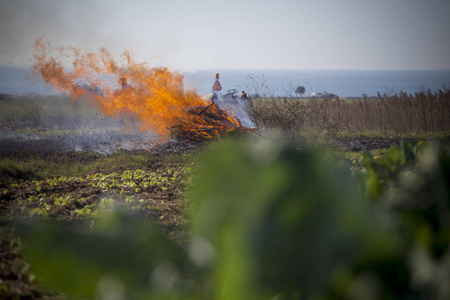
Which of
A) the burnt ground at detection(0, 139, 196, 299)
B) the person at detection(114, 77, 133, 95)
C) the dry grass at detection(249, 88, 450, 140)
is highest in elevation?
the person at detection(114, 77, 133, 95)

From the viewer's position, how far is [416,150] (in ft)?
2.98

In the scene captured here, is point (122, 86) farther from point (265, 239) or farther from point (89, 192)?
point (265, 239)

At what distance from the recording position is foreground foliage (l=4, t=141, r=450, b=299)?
0.30 meters

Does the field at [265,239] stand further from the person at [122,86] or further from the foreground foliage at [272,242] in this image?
the person at [122,86]

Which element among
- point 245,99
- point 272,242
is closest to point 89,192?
point 272,242

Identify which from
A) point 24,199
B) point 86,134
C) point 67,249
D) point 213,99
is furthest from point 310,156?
point 86,134

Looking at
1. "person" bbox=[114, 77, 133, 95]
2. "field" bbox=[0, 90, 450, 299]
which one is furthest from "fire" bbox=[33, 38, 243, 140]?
"field" bbox=[0, 90, 450, 299]

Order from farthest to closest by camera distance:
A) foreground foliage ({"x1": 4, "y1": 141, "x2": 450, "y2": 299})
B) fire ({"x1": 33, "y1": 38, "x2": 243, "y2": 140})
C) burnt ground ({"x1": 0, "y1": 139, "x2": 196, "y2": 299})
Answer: fire ({"x1": 33, "y1": 38, "x2": 243, "y2": 140}) → burnt ground ({"x1": 0, "y1": 139, "x2": 196, "y2": 299}) → foreground foliage ({"x1": 4, "y1": 141, "x2": 450, "y2": 299})

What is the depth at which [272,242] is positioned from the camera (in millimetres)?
313

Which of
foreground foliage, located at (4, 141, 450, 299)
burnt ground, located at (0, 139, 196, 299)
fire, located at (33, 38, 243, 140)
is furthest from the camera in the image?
fire, located at (33, 38, 243, 140)

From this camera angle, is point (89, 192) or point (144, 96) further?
point (144, 96)

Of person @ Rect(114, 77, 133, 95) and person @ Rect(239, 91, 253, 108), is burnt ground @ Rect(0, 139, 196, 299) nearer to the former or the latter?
person @ Rect(239, 91, 253, 108)

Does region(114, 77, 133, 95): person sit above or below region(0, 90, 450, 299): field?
above

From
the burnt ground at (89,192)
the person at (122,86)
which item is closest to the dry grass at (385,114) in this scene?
the burnt ground at (89,192)
